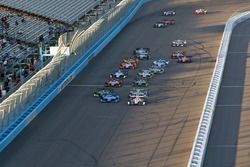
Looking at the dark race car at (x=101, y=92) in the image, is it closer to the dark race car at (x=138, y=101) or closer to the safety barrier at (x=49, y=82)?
the dark race car at (x=138, y=101)

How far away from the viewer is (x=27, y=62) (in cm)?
4912

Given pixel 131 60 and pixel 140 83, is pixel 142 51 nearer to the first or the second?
A: pixel 131 60

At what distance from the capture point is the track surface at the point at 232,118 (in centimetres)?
3241

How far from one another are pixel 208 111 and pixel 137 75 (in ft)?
33.3

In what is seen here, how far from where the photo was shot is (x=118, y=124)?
37281 millimetres

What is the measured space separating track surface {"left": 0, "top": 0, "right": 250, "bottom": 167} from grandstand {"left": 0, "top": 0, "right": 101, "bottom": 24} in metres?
12.4

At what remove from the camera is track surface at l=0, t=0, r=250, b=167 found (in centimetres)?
3256

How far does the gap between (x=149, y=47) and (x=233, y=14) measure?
17.2 meters

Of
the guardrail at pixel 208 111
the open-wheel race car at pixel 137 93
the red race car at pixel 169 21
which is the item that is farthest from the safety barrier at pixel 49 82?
the guardrail at pixel 208 111

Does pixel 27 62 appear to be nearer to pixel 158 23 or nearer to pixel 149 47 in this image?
pixel 149 47

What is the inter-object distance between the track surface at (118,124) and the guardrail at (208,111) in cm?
61

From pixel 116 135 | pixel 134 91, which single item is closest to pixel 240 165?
pixel 116 135

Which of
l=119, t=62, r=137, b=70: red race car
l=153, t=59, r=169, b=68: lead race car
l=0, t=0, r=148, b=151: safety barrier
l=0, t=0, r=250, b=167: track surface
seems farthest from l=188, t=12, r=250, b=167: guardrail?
l=0, t=0, r=148, b=151: safety barrier

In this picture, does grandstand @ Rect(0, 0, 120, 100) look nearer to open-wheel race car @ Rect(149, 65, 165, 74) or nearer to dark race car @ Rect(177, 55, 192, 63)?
open-wheel race car @ Rect(149, 65, 165, 74)
